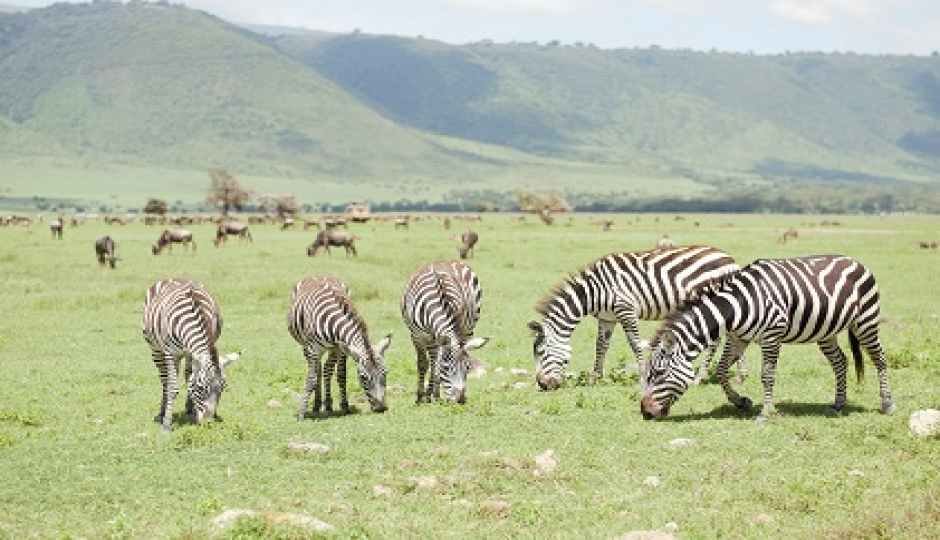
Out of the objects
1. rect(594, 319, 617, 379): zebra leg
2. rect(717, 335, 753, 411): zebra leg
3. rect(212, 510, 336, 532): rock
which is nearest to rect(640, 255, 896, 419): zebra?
rect(717, 335, 753, 411): zebra leg

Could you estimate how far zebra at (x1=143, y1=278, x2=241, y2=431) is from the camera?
14.8 m

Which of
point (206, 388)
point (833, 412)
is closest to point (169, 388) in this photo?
point (206, 388)

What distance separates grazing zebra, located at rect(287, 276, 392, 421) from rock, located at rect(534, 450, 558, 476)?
3550 mm

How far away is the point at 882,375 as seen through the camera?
1478 cm

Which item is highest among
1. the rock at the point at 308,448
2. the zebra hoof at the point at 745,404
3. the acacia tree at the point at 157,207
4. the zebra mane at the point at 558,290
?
the zebra mane at the point at 558,290

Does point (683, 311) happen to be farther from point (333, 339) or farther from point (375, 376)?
point (333, 339)

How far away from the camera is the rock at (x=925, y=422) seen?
1305cm

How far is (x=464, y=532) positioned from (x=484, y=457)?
7.40 ft

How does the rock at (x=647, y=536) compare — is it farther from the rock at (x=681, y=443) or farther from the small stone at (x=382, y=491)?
the rock at (x=681, y=443)

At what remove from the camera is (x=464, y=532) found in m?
10.4

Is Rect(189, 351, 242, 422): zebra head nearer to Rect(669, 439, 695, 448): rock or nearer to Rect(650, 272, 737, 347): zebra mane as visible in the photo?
Rect(650, 272, 737, 347): zebra mane

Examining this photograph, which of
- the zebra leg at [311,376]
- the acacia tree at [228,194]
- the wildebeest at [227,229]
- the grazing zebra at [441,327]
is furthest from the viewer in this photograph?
the acacia tree at [228,194]

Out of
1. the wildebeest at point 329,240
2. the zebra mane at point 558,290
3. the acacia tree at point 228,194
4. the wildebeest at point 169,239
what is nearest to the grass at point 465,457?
the zebra mane at point 558,290

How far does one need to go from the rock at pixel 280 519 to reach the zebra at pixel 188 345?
4579 millimetres
